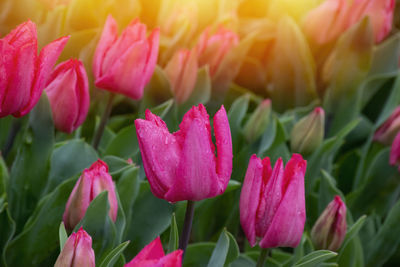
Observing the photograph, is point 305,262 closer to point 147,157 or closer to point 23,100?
point 147,157

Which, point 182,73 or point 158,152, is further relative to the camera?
point 182,73

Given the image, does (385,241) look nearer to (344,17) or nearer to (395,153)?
(395,153)

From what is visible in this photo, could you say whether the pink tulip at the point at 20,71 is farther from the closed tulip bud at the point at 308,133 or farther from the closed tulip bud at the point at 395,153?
the closed tulip bud at the point at 395,153

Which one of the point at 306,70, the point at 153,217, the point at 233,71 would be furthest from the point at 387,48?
the point at 153,217

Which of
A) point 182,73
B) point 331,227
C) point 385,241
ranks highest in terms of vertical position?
point 182,73

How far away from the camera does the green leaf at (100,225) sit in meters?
0.66

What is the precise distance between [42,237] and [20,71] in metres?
0.25

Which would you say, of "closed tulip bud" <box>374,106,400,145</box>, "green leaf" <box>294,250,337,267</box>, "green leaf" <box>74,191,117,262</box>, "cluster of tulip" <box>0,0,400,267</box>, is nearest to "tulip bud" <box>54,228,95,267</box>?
"cluster of tulip" <box>0,0,400,267</box>

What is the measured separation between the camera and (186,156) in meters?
0.56

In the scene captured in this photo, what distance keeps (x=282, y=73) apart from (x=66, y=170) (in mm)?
633

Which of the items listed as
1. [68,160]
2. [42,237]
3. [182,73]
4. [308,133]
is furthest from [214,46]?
[42,237]

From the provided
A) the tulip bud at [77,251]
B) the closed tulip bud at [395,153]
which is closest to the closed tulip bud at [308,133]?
the closed tulip bud at [395,153]

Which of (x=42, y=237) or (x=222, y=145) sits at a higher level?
(x=222, y=145)

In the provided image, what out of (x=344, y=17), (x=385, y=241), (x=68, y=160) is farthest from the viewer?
(x=344, y=17)
